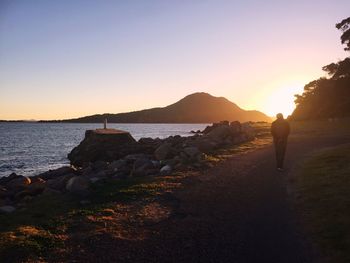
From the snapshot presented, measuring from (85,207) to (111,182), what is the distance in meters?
3.95

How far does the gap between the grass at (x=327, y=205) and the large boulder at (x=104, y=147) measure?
18.4m

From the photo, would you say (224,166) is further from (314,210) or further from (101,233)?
(101,233)

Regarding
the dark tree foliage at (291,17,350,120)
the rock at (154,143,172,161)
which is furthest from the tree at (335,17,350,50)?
the rock at (154,143,172,161)

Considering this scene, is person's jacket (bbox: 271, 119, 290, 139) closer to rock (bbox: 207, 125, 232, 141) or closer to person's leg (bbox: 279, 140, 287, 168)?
person's leg (bbox: 279, 140, 287, 168)

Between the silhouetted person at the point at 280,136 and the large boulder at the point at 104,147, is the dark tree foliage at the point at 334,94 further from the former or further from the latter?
the silhouetted person at the point at 280,136

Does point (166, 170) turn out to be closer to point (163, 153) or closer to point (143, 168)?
point (143, 168)

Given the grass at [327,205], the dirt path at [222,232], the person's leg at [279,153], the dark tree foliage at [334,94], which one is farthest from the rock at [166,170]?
the dark tree foliage at [334,94]

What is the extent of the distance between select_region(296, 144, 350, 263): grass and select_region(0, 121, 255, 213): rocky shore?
5769 mm

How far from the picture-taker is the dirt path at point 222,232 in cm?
844

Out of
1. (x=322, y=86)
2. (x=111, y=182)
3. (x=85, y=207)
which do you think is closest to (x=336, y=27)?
(x=322, y=86)

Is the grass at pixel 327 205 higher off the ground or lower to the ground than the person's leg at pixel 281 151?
lower

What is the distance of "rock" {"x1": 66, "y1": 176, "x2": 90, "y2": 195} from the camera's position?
13726 mm

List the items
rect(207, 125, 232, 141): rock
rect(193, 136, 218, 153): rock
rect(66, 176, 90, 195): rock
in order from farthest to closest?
rect(207, 125, 232, 141): rock
rect(193, 136, 218, 153): rock
rect(66, 176, 90, 195): rock

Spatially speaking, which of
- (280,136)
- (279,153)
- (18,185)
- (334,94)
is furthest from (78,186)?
(334,94)
